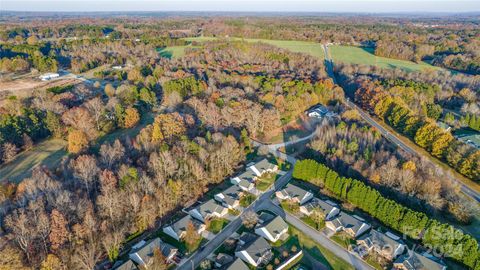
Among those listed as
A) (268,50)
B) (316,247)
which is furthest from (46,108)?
(268,50)

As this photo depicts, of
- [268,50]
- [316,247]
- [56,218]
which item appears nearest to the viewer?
[56,218]

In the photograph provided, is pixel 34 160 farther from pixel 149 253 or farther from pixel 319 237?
pixel 319 237

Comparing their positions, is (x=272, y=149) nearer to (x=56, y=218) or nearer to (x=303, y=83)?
(x=303, y=83)

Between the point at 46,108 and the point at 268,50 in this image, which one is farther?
the point at 268,50

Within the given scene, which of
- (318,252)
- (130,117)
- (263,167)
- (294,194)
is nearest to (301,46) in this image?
(130,117)

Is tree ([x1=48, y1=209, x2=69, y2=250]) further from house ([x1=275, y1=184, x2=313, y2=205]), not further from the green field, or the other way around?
the green field
